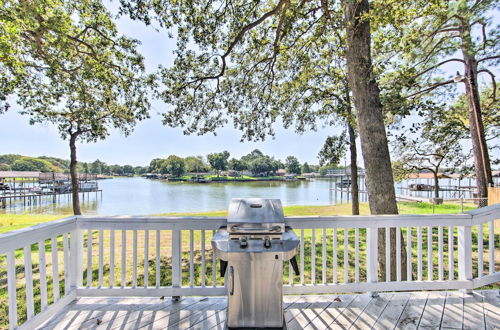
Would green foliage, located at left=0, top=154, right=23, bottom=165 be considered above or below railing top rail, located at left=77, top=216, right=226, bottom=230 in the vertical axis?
above

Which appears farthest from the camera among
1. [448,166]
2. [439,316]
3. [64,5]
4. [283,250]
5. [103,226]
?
[448,166]

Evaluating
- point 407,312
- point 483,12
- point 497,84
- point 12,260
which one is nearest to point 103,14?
point 12,260

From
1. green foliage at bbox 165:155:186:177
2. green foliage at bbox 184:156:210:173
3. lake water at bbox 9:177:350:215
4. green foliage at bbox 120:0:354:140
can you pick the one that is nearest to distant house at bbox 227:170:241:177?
green foliage at bbox 184:156:210:173

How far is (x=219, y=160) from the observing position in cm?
5912

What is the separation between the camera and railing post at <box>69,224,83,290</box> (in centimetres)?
247

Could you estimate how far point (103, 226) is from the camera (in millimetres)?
2467

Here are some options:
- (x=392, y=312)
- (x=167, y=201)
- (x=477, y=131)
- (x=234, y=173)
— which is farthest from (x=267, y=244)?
(x=234, y=173)

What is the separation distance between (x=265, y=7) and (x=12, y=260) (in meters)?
5.47

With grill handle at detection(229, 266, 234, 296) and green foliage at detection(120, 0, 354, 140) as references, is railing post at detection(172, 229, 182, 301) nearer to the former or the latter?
grill handle at detection(229, 266, 234, 296)

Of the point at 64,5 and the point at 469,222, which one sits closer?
the point at 469,222

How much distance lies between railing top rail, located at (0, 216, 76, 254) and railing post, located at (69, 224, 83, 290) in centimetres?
9

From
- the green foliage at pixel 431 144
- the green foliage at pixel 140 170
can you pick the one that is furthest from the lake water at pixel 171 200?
the green foliage at pixel 140 170

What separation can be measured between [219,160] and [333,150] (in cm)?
5049

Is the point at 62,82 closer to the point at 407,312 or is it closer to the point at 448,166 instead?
the point at 407,312
